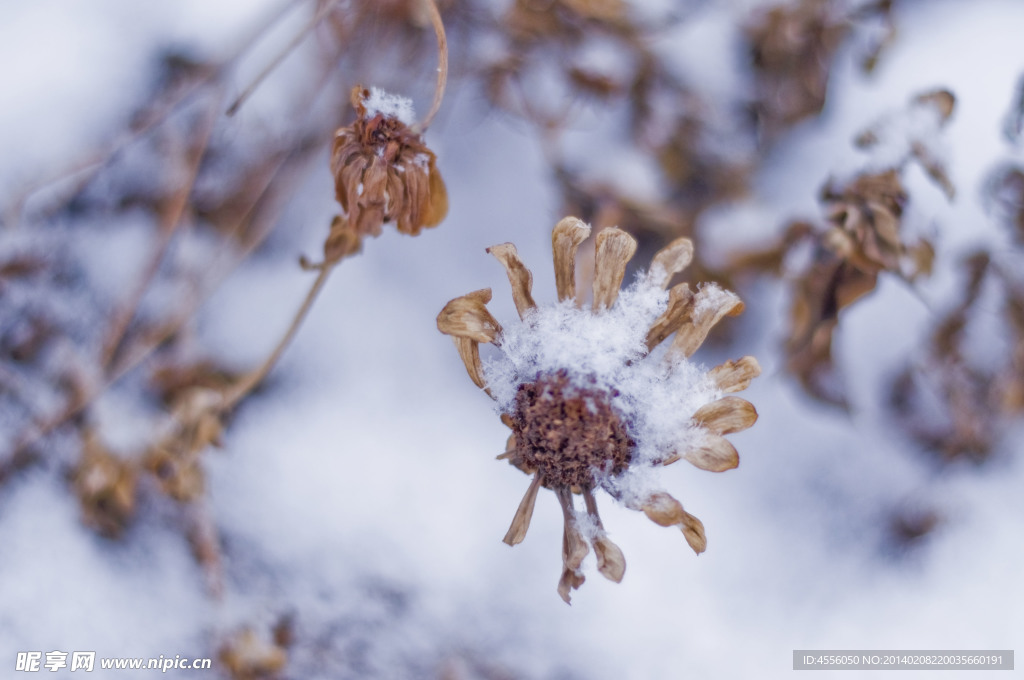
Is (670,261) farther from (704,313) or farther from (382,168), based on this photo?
(382,168)

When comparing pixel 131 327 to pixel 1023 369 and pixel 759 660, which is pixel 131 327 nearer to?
pixel 759 660

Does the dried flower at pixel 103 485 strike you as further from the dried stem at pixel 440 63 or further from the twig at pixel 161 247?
the dried stem at pixel 440 63

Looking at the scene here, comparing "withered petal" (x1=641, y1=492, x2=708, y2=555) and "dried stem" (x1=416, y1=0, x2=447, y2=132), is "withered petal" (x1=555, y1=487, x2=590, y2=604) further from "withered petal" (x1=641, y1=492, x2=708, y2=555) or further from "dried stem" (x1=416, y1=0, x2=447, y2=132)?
"dried stem" (x1=416, y1=0, x2=447, y2=132)

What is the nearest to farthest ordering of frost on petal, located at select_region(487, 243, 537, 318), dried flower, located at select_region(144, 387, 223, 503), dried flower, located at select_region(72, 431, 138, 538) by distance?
frost on petal, located at select_region(487, 243, 537, 318)
dried flower, located at select_region(144, 387, 223, 503)
dried flower, located at select_region(72, 431, 138, 538)

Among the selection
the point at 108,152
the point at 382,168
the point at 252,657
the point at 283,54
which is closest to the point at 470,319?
the point at 382,168

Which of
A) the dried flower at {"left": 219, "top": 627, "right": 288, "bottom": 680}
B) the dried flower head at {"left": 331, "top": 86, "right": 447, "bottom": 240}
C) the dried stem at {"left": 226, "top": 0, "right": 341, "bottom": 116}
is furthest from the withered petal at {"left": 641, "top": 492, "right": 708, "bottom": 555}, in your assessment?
the dried flower at {"left": 219, "top": 627, "right": 288, "bottom": 680}
